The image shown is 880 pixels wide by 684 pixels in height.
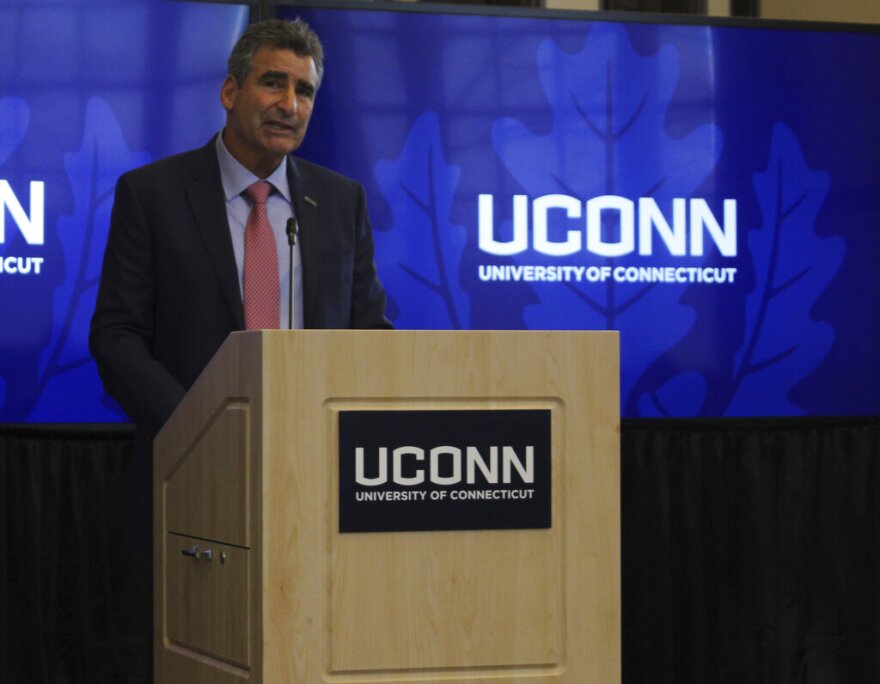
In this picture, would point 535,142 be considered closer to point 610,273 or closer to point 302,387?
point 610,273

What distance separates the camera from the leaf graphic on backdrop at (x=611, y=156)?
4.43m

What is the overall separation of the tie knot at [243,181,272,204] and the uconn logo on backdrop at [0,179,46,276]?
55.4 inches

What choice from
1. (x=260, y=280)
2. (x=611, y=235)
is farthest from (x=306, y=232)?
(x=611, y=235)

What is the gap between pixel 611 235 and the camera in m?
4.46

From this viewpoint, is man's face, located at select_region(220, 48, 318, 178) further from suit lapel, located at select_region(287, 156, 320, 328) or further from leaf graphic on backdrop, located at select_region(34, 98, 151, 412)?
leaf graphic on backdrop, located at select_region(34, 98, 151, 412)

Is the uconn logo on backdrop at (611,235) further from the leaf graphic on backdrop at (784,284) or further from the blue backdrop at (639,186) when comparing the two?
the leaf graphic on backdrop at (784,284)

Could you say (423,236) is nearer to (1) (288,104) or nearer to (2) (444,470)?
(1) (288,104)

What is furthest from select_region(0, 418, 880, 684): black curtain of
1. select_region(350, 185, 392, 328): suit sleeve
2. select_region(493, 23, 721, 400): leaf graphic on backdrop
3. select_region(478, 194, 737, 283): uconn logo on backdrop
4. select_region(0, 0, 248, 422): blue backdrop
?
select_region(0, 0, 248, 422): blue backdrop

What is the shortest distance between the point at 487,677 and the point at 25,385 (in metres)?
2.35

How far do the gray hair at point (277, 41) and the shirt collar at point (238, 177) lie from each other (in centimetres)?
18

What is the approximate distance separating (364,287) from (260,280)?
28cm

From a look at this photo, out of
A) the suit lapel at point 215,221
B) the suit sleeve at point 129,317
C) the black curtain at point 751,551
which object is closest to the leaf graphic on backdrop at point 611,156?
the black curtain at point 751,551

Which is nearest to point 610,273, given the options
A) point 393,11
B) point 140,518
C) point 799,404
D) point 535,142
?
point 535,142

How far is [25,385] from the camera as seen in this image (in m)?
4.06
